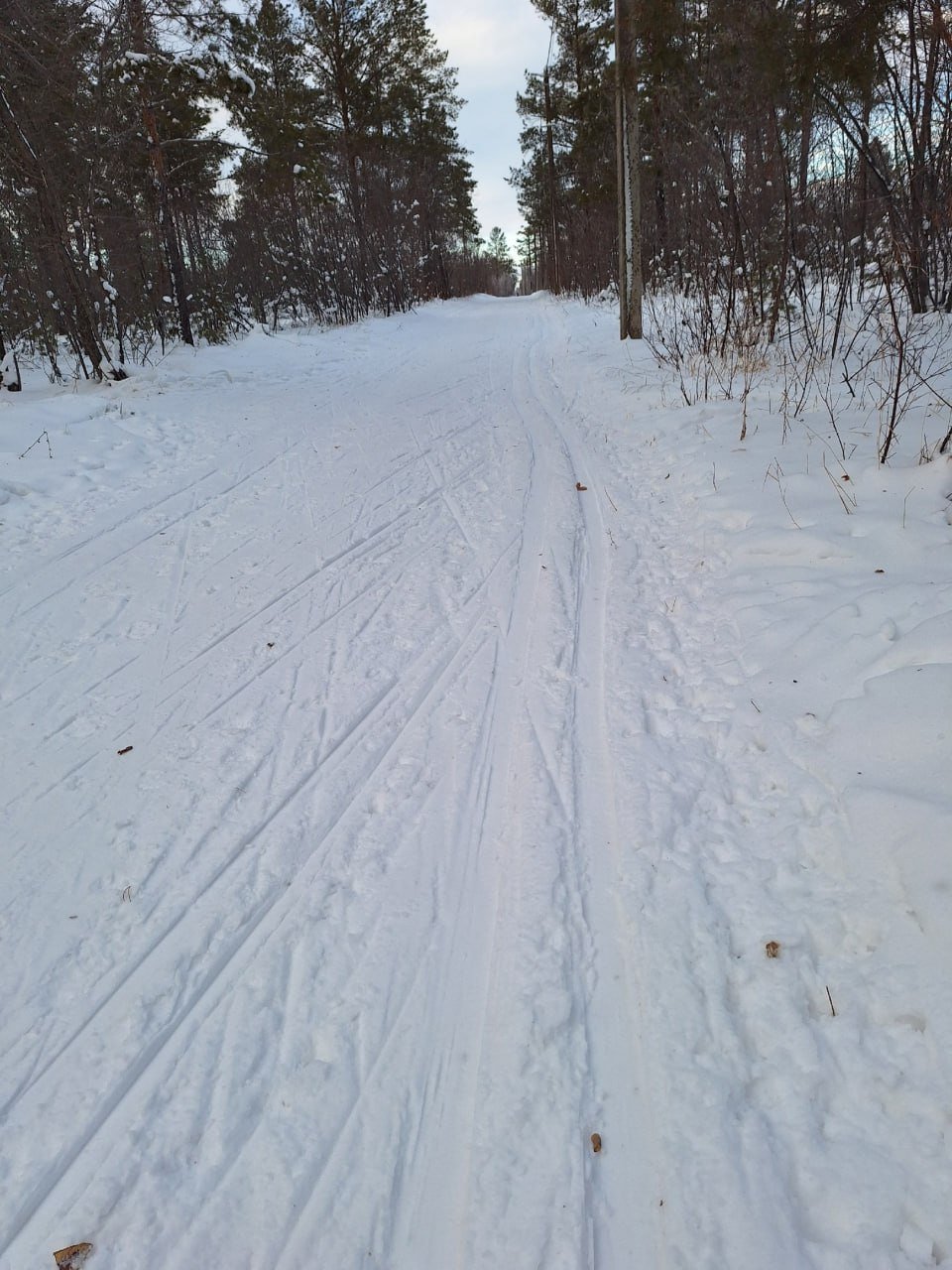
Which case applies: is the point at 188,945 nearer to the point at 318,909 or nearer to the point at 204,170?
the point at 318,909

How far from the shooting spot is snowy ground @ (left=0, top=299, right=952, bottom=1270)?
134 centimetres

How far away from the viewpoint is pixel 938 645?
2.41m

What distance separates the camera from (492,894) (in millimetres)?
1976

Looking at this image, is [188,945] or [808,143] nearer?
[188,945]

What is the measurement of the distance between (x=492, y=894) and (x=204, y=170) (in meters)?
18.7

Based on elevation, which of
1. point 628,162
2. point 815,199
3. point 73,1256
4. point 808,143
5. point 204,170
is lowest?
point 73,1256

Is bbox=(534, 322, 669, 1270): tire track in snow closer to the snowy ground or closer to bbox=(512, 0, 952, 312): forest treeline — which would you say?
the snowy ground

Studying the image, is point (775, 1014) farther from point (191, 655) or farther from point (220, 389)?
point (220, 389)

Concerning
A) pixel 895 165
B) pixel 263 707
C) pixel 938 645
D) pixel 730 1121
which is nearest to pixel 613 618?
pixel 938 645

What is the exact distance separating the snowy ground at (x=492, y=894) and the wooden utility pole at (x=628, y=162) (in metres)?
7.53

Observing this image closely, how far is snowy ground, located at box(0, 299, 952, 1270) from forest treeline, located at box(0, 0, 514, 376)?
6.81 m

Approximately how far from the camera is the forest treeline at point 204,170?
8.08 m

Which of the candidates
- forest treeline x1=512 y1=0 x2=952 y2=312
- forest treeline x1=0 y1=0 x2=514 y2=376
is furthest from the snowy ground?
forest treeline x1=0 y1=0 x2=514 y2=376

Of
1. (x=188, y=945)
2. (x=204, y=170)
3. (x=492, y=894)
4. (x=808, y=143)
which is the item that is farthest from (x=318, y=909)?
(x=204, y=170)
